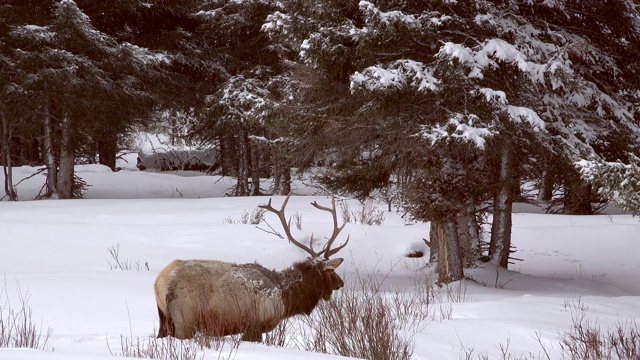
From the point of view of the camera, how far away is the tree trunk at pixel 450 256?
35.8 feet

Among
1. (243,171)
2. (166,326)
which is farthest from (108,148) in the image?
(166,326)

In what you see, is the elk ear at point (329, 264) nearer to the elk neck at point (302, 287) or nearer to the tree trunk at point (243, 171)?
the elk neck at point (302, 287)

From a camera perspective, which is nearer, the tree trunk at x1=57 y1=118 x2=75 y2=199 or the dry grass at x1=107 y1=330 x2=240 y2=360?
the dry grass at x1=107 y1=330 x2=240 y2=360

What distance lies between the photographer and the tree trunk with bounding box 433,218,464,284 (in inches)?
429

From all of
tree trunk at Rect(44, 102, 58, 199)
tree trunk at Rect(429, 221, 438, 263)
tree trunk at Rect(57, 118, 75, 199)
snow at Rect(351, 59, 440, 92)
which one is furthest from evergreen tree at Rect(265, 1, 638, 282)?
tree trunk at Rect(57, 118, 75, 199)

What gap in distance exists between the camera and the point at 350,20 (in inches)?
388

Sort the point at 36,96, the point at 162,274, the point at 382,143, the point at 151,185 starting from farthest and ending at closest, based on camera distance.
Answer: the point at 151,185 < the point at 36,96 < the point at 382,143 < the point at 162,274

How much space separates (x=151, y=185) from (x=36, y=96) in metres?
8.45

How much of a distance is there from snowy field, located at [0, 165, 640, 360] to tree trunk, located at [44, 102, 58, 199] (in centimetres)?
218

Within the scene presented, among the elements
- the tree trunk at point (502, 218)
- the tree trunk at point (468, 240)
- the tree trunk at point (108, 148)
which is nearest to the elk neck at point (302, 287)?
the tree trunk at point (502, 218)

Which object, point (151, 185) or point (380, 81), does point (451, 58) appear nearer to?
point (380, 81)

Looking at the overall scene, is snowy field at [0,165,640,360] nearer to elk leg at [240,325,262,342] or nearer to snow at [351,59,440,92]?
elk leg at [240,325,262,342]

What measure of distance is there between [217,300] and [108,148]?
18268mm

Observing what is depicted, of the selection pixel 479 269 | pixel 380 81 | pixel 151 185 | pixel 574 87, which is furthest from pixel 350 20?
pixel 151 185
